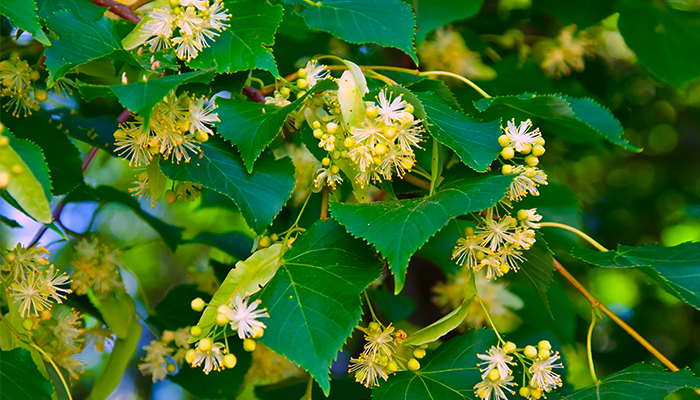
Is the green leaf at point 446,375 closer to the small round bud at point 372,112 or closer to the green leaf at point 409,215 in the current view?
the green leaf at point 409,215

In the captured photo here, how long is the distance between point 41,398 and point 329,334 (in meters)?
0.48

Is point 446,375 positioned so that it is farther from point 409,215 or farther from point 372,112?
point 372,112

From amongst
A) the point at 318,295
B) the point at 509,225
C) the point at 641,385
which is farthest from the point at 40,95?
the point at 641,385

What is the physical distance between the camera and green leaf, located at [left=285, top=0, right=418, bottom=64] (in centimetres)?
97

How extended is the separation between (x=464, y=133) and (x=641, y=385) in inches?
20.0

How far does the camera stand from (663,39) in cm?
171

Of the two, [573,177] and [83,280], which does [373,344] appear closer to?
[83,280]

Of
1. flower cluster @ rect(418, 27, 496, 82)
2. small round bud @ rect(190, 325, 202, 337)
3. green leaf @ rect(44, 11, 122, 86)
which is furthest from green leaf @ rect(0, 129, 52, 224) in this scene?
flower cluster @ rect(418, 27, 496, 82)

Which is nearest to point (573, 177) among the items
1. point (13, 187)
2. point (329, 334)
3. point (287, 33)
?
point (287, 33)

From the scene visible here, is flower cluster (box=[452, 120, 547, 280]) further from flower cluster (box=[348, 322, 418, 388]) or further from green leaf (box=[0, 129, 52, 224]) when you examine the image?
green leaf (box=[0, 129, 52, 224])

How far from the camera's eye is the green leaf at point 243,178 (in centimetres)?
89

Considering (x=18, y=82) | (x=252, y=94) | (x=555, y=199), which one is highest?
(x=18, y=82)

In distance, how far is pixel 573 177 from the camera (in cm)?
358

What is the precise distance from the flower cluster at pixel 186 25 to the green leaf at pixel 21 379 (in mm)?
563
